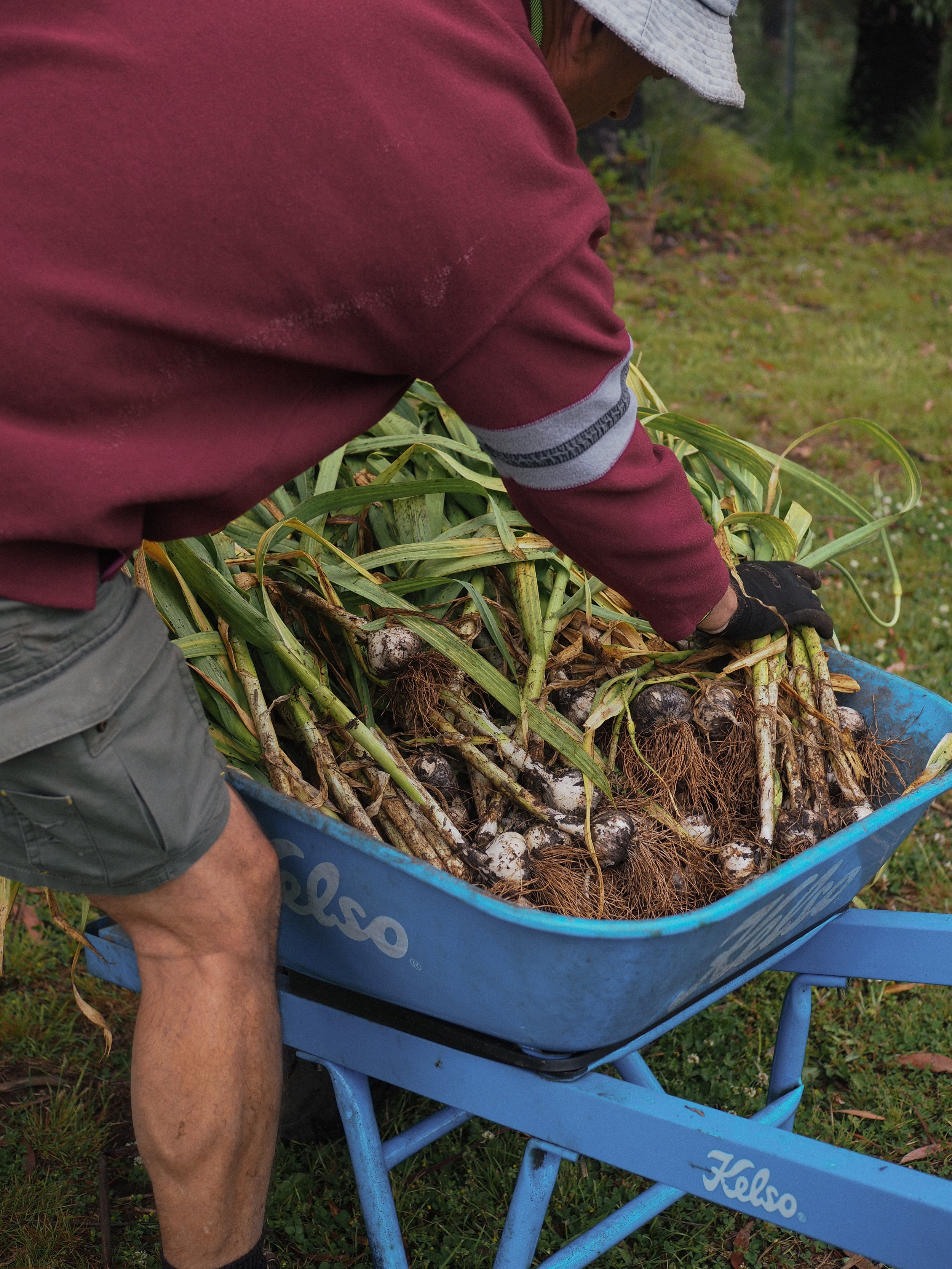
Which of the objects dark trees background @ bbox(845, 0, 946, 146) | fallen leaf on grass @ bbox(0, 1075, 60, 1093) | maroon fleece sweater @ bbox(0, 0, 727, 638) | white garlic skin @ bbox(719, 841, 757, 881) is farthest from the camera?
dark trees background @ bbox(845, 0, 946, 146)

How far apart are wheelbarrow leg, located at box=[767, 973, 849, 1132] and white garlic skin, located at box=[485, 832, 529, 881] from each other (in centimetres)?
61

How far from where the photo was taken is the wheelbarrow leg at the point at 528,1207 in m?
1.42

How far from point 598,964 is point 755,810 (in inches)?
21.0

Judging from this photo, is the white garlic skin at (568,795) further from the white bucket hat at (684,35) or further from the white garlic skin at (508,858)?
the white bucket hat at (684,35)

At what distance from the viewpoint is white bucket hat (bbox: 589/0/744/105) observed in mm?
1139

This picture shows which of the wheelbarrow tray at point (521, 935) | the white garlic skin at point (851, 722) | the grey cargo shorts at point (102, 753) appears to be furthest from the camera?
the white garlic skin at point (851, 722)

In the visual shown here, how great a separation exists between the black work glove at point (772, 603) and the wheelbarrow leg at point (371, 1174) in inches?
34.8

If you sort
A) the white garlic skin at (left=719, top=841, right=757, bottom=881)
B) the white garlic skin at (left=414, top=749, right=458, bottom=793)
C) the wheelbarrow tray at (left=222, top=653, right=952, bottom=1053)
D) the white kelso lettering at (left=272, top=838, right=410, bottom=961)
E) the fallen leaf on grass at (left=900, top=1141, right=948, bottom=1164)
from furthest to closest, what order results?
the fallen leaf on grass at (left=900, top=1141, right=948, bottom=1164) < the white garlic skin at (left=414, top=749, right=458, bottom=793) < the white garlic skin at (left=719, top=841, right=757, bottom=881) < the white kelso lettering at (left=272, top=838, right=410, bottom=961) < the wheelbarrow tray at (left=222, top=653, right=952, bottom=1053)

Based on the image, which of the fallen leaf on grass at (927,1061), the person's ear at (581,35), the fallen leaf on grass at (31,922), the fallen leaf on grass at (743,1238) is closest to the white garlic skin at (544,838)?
the fallen leaf on grass at (743,1238)

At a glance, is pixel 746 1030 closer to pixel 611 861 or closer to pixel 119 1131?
pixel 611 861

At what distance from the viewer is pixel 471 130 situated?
3.39ft

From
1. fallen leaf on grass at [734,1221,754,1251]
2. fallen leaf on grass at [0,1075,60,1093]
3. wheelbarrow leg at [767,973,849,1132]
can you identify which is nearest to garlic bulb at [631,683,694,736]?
wheelbarrow leg at [767,973,849,1132]

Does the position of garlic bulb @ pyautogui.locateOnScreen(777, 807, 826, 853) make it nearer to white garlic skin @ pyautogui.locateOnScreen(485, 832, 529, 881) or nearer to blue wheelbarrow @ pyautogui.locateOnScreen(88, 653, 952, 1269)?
blue wheelbarrow @ pyautogui.locateOnScreen(88, 653, 952, 1269)

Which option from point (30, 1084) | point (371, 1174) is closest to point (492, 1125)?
point (371, 1174)
